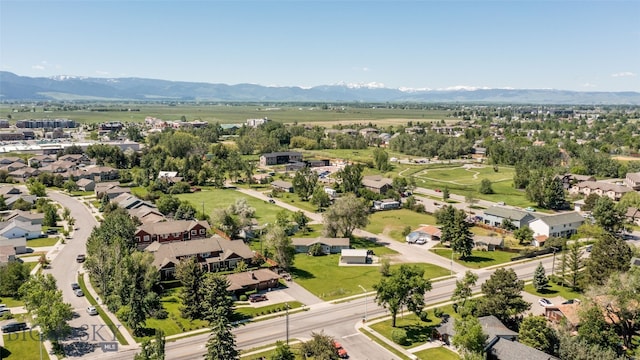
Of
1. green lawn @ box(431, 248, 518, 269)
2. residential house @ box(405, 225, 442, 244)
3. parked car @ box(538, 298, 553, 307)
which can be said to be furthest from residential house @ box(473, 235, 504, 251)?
parked car @ box(538, 298, 553, 307)

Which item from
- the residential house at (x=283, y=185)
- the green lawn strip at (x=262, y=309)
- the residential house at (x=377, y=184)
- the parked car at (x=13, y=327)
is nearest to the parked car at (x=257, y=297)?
the green lawn strip at (x=262, y=309)

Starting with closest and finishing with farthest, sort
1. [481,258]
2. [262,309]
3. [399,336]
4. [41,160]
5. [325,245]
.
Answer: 1. [399,336]
2. [262,309]
3. [481,258]
4. [325,245]
5. [41,160]

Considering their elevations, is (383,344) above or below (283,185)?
below

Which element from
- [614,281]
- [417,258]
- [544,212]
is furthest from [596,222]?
[614,281]

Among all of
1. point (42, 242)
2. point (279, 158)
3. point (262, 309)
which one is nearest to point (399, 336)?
point (262, 309)

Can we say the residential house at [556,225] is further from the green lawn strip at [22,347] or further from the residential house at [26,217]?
the residential house at [26,217]

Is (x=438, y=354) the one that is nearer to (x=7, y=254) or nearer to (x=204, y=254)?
(x=204, y=254)

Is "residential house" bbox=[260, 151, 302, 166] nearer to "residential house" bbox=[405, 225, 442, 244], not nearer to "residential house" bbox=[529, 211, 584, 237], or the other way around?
"residential house" bbox=[405, 225, 442, 244]

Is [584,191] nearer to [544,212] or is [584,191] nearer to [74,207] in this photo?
[544,212]
